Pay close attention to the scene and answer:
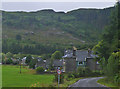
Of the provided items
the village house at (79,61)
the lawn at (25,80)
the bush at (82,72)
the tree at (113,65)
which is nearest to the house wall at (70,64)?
the village house at (79,61)

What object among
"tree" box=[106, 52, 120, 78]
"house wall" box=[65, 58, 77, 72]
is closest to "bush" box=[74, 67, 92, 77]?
"house wall" box=[65, 58, 77, 72]

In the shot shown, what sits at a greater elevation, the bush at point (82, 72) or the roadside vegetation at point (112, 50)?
the roadside vegetation at point (112, 50)

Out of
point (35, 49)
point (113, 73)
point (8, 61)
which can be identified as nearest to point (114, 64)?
point (113, 73)

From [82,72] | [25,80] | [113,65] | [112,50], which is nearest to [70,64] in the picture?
[82,72]

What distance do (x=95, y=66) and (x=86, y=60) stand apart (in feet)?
10.1

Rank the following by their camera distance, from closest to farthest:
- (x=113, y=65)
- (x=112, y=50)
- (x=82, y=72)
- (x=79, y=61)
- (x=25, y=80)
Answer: (x=113, y=65)
(x=112, y=50)
(x=25, y=80)
(x=82, y=72)
(x=79, y=61)

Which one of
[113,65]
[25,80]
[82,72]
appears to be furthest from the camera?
[82,72]

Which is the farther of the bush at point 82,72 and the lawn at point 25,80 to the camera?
the bush at point 82,72

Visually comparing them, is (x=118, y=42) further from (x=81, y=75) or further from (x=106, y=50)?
(x=81, y=75)

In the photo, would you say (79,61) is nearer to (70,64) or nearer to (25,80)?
(70,64)

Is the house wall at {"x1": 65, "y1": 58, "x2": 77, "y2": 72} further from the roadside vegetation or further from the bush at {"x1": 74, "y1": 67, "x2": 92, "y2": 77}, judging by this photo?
the roadside vegetation

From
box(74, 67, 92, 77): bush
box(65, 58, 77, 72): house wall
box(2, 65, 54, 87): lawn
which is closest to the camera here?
box(2, 65, 54, 87): lawn

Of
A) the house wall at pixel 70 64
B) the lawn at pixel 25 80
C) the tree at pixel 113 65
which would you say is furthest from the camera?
the house wall at pixel 70 64

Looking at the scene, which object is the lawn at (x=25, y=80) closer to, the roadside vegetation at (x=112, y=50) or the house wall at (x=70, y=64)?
the roadside vegetation at (x=112, y=50)
